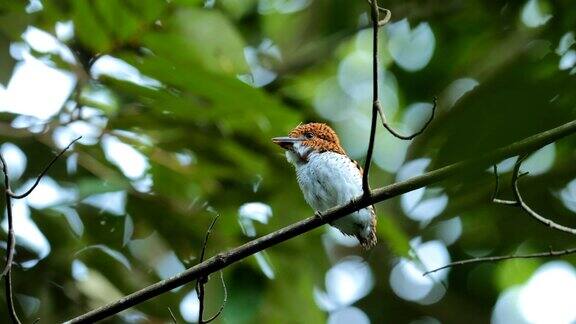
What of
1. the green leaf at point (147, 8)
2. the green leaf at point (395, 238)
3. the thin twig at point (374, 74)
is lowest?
the green leaf at point (395, 238)

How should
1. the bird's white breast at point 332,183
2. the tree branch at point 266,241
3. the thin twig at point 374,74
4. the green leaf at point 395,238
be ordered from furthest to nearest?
the green leaf at point 395,238 → the bird's white breast at point 332,183 → the tree branch at point 266,241 → the thin twig at point 374,74

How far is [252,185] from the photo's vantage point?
4004 mm

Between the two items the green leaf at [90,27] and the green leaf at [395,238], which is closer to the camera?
the green leaf at [90,27]

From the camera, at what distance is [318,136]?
371 centimetres

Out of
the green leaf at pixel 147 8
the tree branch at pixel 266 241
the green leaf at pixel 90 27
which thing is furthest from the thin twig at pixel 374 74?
the green leaf at pixel 90 27

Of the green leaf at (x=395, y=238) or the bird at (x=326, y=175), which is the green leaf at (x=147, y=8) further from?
the green leaf at (x=395, y=238)

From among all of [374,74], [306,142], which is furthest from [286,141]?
[374,74]

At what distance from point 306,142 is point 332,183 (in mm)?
308

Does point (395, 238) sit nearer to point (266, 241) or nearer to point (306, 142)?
point (306, 142)

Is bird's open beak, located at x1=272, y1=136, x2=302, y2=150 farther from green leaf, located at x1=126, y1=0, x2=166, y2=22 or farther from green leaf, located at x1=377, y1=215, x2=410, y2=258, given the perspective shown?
green leaf, located at x1=126, y1=0, x2=166, y2=22

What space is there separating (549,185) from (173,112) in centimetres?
160

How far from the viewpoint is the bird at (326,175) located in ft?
11.0

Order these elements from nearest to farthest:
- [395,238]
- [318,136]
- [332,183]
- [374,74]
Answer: [374,74]
[332,183]
[395,238]
[318,136]

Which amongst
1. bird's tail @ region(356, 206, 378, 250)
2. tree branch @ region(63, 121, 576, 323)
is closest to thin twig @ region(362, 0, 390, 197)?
tree branch @ region(63, 121, 576, 323)
